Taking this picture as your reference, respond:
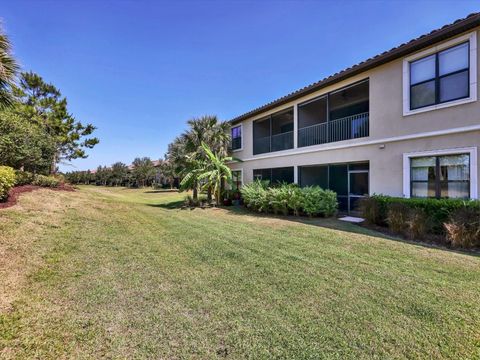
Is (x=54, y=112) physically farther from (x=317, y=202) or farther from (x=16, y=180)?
(x=317, y=202)

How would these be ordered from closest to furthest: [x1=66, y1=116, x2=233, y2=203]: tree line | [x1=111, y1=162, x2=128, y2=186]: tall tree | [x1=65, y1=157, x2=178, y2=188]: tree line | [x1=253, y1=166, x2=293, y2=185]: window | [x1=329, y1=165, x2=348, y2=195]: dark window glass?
[x1=329, y1=165, x2=348, y2=195]: dark window glass < [x1=66, y1=116, x2=233, y2=203]: tree line < [x1=253, y1=166, x2=293, y2=185]: window < [x1=65, y1=157, x2=178, y2=188]: tree line < [x1=111, y1=162, x2=128, y2=186]: tall tree

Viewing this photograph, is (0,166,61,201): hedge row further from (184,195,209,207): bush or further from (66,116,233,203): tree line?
(184,195,209,207): bush

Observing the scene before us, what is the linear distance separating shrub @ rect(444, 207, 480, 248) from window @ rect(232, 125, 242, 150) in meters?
15.0

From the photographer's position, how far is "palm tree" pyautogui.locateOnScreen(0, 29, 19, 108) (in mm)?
7168

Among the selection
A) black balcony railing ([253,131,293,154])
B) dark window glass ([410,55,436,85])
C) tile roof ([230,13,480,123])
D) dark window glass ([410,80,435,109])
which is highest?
tile roof ([230,13,480,123])

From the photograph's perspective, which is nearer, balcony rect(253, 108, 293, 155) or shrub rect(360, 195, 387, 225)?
shrub rect(360, 195, 387, 225)

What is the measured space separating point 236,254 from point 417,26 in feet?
38.1

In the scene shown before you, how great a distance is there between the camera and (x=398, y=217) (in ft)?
27.3

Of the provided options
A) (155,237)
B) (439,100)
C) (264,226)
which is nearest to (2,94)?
(155,237)

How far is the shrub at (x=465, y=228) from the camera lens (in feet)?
21.6

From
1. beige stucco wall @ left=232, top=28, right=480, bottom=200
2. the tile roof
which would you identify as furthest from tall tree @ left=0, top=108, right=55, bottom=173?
beige stucco wall @ left=232, top=28, right=480, bottom=200

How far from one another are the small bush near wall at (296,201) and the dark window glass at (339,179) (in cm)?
162

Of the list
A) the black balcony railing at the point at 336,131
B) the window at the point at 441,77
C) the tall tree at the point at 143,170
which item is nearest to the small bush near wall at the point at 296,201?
the black balcony railing at the point at 336,131

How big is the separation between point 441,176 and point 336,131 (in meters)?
5.40
